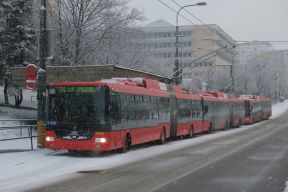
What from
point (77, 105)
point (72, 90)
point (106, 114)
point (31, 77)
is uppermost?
point (31, 77)

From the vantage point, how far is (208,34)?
143 metres

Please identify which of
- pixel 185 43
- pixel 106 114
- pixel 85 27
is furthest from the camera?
pixel 185 43

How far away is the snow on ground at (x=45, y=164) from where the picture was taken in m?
14.1

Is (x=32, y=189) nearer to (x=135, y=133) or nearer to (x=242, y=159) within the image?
(x=242, y=159)

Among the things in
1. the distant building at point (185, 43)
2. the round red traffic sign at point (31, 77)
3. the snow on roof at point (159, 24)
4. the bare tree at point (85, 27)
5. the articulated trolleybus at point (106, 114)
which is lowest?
the articulated trolleybus at point (106, 114)

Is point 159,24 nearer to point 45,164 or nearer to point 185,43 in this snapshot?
point 185,43

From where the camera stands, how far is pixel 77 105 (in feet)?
68.1

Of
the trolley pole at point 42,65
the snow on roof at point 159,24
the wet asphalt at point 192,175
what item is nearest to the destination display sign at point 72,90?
the trolley pole at point 42,65

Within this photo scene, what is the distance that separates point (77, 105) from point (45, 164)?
352 centimetres

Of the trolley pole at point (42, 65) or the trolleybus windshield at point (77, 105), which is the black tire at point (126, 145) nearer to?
the trolleybus windshield at point (77, 105)

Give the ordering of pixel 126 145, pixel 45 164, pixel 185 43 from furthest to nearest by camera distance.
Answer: pixel 185 43 → pixel 126 145 → pixel 45 164

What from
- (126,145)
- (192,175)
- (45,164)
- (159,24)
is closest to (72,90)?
(126,145)

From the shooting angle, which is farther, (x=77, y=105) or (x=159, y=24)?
(x=159, y=24)

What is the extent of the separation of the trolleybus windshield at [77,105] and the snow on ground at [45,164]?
52.4 inches
